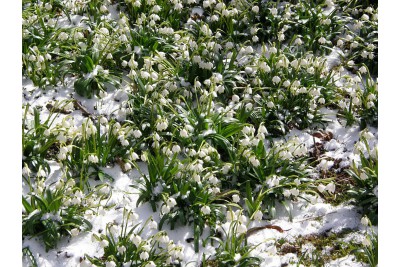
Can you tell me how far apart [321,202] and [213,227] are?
929 millimetres

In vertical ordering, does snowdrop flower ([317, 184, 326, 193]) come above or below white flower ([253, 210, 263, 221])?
above

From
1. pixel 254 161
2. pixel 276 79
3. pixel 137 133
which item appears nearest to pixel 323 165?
pixel 254 161

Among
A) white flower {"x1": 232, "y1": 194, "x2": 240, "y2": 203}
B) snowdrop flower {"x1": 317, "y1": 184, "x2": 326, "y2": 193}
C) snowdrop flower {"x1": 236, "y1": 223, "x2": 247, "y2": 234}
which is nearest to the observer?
snowdrop flower {"x1": 236, "y1": 223, "x2": 247, "y2": 234}

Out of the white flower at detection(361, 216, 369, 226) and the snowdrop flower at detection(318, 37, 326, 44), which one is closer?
the white flower at detection(361, 216, 369, 226)

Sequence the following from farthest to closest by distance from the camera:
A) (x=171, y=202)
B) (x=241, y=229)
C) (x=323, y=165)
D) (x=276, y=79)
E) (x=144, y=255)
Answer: (x=276, y=79)
(x=323, y=165)
(x=171, y=202)
(x=241, y=229)
(x=144, y=255)

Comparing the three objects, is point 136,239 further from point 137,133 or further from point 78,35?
point 78,35

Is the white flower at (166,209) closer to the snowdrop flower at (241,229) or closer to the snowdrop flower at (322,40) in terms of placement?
the snowdrop flower at (241,229)

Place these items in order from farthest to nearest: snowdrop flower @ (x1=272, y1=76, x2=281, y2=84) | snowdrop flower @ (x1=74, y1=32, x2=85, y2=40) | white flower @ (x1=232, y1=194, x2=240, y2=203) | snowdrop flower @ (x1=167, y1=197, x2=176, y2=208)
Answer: snowdrop flower @ (x1=74, y1=32, x2=85, y2=40), snowdrop flower @ (x1=272, y1=76, x2=281, y2=84), white flower @ (x1=232, y1=194, x2=240, y2=203), snowdrop flower @ (x1=167, y1=197, x2=176, y2=208)

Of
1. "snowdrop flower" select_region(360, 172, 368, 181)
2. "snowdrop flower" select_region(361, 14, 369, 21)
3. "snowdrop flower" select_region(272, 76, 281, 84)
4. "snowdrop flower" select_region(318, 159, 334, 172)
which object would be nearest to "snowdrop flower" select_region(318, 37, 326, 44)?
"snowdrop flower" select_region(361, 14, 369, 21)

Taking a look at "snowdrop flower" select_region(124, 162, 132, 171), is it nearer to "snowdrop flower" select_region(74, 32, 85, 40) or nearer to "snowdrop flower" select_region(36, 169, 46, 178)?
"snowdrop flower" select_region(36, 169, 46, 178)

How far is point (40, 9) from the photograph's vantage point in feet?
19.2

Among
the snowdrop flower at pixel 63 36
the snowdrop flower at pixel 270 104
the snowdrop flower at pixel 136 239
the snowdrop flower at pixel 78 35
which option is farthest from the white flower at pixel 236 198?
the snowdrop flower at pixel 63 36

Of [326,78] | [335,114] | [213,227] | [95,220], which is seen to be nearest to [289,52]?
[326,78]

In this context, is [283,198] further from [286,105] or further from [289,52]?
[289,52]
